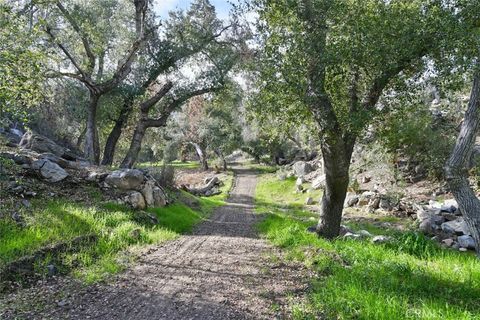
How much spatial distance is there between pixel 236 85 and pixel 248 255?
1471 centimetres

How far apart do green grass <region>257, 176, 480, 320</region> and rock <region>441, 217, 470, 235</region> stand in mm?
6033

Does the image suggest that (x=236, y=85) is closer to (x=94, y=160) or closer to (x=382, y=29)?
(x=94, y=160)

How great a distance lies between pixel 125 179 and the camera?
49.4 ft

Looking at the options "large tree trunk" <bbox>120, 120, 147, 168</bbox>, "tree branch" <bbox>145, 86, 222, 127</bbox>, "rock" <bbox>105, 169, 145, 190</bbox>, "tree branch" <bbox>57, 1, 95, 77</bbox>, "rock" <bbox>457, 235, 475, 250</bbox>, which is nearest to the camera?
"rock" <bbox>457, 235, 475, 250</bbox>

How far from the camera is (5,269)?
690 cm

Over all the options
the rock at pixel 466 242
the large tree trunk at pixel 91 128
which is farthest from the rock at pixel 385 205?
the large tree trunk at pixel 91 128

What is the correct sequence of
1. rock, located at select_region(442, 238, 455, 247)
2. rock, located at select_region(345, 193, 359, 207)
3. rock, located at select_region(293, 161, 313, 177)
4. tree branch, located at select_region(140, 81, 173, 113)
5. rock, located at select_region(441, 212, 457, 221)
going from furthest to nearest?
rock, located at select_region(293, 161, 313, 177) → rock, located at select_region(345, 193, 359, 207) → tree branch, located at select_region(140, 81, 173, 113) → rock, located at select_region(441, 212, 457, 221) → rock, located at select_region(442, 238, 455, 247)

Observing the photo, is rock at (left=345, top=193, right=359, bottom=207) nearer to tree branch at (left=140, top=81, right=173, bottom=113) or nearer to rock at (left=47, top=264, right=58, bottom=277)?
tree branch at (left=140, top=81, right=173, bottom=113)

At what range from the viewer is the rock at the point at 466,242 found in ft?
45.4

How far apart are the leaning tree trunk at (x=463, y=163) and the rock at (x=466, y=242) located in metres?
6.28

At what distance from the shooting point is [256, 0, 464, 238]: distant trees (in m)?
9.67

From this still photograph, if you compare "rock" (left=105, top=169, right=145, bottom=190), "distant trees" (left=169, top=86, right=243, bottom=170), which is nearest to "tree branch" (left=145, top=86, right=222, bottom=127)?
"rock" (left=105, top=169, right=145, bottom=190)

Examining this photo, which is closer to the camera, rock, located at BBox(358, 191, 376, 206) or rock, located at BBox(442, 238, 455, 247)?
rock, located at BBox(442, 238, 455, 247)

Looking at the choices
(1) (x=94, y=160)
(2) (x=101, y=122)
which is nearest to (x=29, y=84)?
(1) (x=94, y=160)
